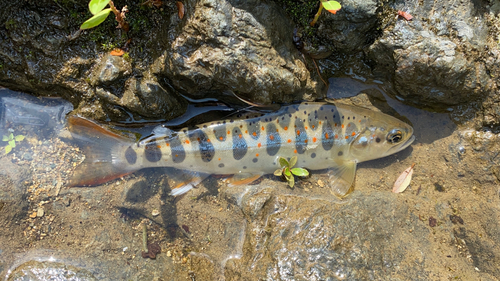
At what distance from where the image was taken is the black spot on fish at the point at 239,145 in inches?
175

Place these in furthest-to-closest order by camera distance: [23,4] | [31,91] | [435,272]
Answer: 1. [31,91]
2. [23,4]
3. [435,272]

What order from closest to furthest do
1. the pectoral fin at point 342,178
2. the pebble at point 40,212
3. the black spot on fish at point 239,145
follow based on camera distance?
the pebble at point 40,212
the pectoral fin at point 342,178
the black spot on fish at point 239,145

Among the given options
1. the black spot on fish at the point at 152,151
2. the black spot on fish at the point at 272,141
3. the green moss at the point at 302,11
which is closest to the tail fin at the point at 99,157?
the black spot on fish at the point at 152,151

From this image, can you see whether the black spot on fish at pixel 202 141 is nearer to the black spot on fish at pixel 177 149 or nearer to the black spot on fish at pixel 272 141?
the black spot on fish at pixel 177 149

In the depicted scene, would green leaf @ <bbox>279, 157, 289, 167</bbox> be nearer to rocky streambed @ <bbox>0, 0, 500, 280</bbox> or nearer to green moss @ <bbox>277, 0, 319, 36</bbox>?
rocky streambed @ <bbox>0, 0, 500, 280</bbox>

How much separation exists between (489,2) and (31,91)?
21.0 ft

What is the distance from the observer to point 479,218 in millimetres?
4188

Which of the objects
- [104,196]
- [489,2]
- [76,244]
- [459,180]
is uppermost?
[489,2]

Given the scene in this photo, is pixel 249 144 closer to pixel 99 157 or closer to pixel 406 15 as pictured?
pixel 99 157

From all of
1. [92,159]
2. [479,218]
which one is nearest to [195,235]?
[92,159]

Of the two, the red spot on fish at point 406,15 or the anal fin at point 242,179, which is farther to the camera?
the anal fin at point 242,179

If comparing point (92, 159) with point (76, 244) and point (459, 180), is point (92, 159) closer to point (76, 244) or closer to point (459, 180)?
point (76, 244)

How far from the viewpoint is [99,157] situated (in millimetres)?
4539

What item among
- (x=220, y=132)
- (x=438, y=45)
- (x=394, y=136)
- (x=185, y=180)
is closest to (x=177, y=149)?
(x=185, y=180)
